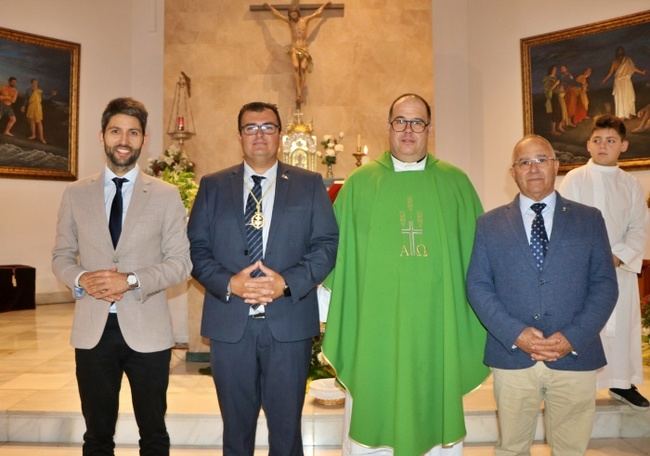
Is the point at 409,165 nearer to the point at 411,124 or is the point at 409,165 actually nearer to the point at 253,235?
the point at 411,124

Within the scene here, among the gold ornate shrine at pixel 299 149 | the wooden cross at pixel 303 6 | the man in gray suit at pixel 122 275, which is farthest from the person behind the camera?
the wooden cross at pixel 303 6

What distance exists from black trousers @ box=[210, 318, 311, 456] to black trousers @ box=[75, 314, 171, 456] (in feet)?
0.85

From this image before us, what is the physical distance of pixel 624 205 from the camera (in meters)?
3.93

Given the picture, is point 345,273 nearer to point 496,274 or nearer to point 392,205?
point 392,205

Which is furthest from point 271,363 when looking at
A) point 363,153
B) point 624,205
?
Result: point 363,153

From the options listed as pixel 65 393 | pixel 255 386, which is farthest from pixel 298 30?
pixel 255 386

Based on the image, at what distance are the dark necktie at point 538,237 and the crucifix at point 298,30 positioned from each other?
6.36 meters

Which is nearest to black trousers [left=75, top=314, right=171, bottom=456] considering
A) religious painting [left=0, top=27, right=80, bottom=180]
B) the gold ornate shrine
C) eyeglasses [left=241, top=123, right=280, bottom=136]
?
eyeglasses [left=241, top=123, right=280, bottom=136]

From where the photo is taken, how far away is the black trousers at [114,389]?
8.29 ft

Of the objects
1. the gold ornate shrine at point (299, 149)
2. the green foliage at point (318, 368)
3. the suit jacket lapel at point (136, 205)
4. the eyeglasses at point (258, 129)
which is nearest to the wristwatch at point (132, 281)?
the suit jacket lapel at point (136, 205)

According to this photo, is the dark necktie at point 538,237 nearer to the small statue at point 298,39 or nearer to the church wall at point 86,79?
the small statue at point 298,39

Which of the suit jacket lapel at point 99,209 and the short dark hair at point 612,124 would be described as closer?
the suit jacket lapel at point 99,209

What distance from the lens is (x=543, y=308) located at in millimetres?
2600

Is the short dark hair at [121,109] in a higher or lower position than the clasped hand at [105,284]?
higher
